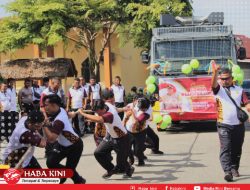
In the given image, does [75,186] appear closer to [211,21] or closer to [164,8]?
[211,21]

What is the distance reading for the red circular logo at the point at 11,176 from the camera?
5317 millimetres

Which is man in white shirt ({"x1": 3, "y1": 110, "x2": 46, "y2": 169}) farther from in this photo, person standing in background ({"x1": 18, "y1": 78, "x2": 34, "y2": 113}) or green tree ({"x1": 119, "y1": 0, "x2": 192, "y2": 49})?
green tree ({"x1": 119, "y1": 0, "x2": 192, "y2": 49})

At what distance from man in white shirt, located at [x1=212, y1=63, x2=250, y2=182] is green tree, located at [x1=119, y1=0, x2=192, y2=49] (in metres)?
14.6

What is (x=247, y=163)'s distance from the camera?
8570 millimetres

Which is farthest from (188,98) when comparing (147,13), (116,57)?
(116,57)

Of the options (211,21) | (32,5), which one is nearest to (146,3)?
(32,5)

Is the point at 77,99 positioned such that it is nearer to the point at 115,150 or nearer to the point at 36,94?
the point at 36,94

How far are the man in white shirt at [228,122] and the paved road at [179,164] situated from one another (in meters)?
0.33

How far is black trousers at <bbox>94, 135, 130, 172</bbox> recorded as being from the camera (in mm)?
7402

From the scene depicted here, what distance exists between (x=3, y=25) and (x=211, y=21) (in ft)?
39.8

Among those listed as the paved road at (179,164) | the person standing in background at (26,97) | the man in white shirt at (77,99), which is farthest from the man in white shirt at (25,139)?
the man in white shirt at (77,99)

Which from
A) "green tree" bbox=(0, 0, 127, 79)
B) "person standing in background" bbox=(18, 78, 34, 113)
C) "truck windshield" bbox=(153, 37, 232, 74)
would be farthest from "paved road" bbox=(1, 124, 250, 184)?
"green tree" bbox=(0, 0, 127, 79)

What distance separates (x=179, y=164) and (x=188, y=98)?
4.17 m

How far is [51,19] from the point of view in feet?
72.7
